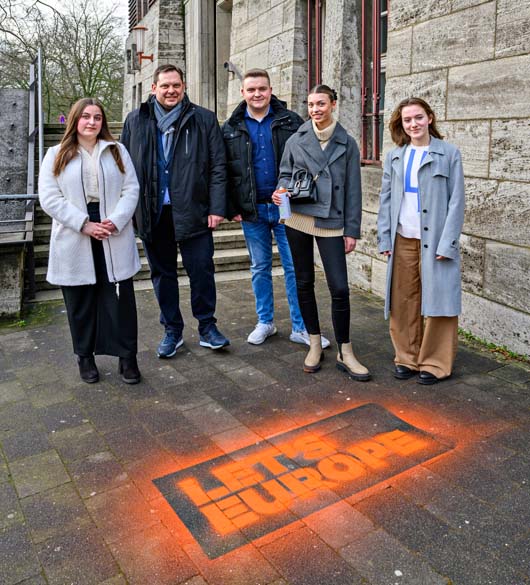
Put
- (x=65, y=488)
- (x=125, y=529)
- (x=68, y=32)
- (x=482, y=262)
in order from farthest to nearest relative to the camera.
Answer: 1. (x=68, y=32)
2. (x=482, y=262)
3. (x=65, y=488)
4. (x=125, y=529)

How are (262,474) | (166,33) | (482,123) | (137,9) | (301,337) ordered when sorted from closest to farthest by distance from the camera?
1. (262,474)
2. (482,123)
3. (301,337)
4. (166,33)
5. (137,9)

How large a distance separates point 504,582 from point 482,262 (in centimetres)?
312

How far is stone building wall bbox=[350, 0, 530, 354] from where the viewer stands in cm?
458

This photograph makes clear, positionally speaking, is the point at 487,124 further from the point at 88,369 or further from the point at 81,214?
the point at 88,369

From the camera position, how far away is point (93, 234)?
4094 mm

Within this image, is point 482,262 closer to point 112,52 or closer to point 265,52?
point 265,52

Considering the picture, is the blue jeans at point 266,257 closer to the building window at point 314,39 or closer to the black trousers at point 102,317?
the black trousers at point 102,317

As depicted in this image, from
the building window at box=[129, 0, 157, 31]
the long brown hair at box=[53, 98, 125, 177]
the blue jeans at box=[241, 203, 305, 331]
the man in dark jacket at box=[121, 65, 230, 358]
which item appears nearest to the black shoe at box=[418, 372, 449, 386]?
the blue jeans at box=[241, 203, 305, 331]

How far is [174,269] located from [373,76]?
3383 mm

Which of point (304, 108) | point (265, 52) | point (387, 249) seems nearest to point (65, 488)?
point (387, 249)

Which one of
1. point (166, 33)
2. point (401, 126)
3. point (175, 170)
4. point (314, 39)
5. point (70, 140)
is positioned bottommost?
point (175, 170)

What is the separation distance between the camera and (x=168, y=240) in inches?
188

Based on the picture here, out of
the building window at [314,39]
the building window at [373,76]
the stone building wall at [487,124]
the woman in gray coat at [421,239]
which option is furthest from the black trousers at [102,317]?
the building window at [314,39]

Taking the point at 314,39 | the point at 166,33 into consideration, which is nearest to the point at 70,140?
the point at 314,39
